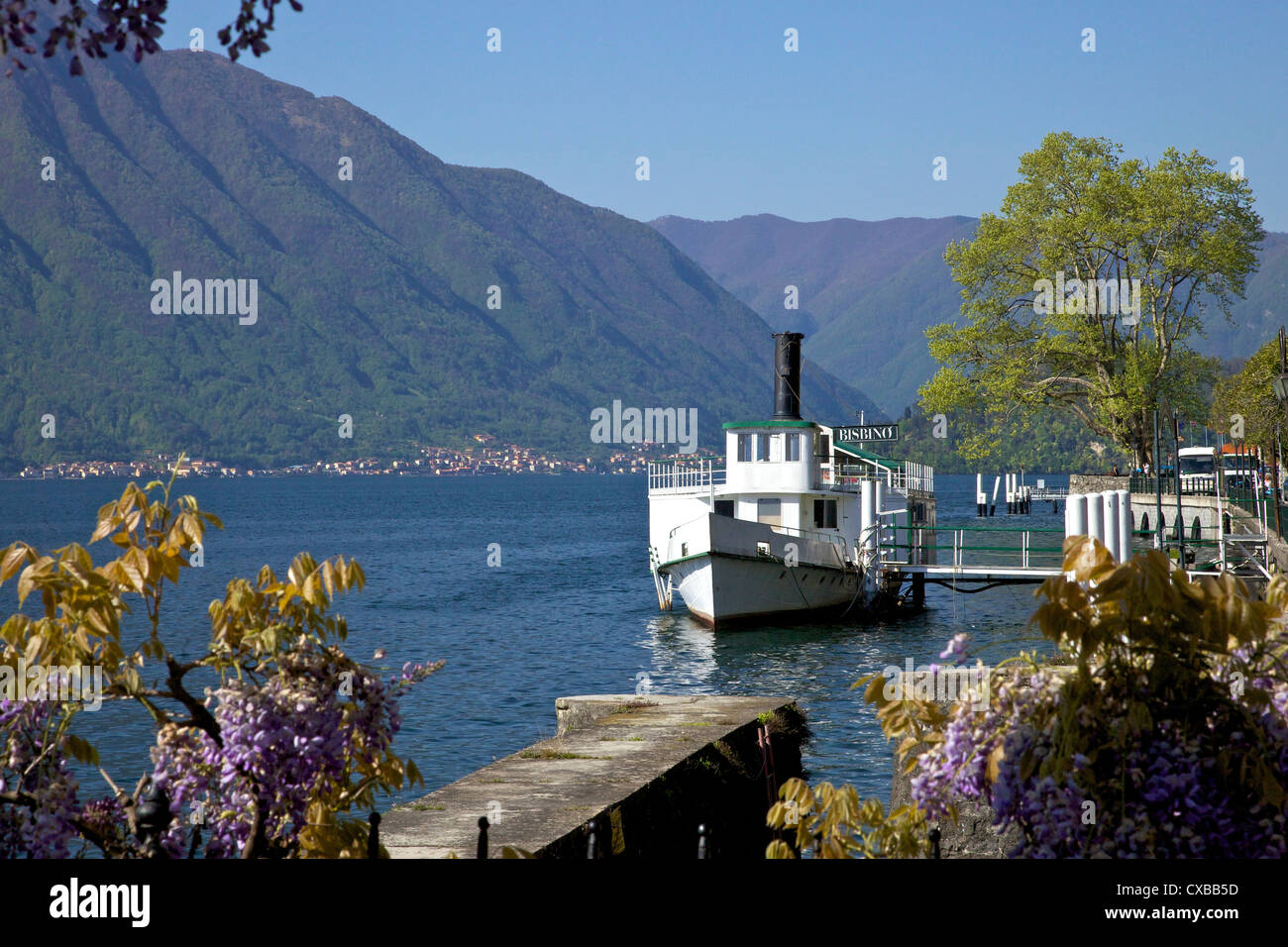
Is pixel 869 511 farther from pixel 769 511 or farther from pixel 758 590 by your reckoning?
pixel 758 590

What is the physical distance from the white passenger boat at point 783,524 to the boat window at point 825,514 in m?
0.03

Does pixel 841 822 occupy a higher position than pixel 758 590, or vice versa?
pixel 841 822

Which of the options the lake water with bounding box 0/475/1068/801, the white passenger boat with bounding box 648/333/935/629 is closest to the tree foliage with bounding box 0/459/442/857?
the lake water with bounding box 0/475/1068/801

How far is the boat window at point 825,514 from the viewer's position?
3959cm

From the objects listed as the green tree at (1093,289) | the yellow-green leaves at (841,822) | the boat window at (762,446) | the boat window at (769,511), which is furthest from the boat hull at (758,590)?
the yellow-green leaves at (841,822)

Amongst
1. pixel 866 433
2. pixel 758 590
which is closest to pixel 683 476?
pixel 866 433

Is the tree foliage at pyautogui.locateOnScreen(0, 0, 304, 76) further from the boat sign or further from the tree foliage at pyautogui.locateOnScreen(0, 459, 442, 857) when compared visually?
the boat sign

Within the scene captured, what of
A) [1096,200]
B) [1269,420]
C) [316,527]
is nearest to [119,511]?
[1096,200]

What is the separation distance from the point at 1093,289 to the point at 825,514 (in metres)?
21.5

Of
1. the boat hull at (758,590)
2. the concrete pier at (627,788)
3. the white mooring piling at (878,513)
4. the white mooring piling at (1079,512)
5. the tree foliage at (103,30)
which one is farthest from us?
the white mooring piling at (878,513)

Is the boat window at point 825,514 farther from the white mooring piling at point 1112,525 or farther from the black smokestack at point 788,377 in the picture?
the white mooring piling at point 1112,525

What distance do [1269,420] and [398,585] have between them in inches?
A: 1789

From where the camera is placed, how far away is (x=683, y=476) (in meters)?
42.0
